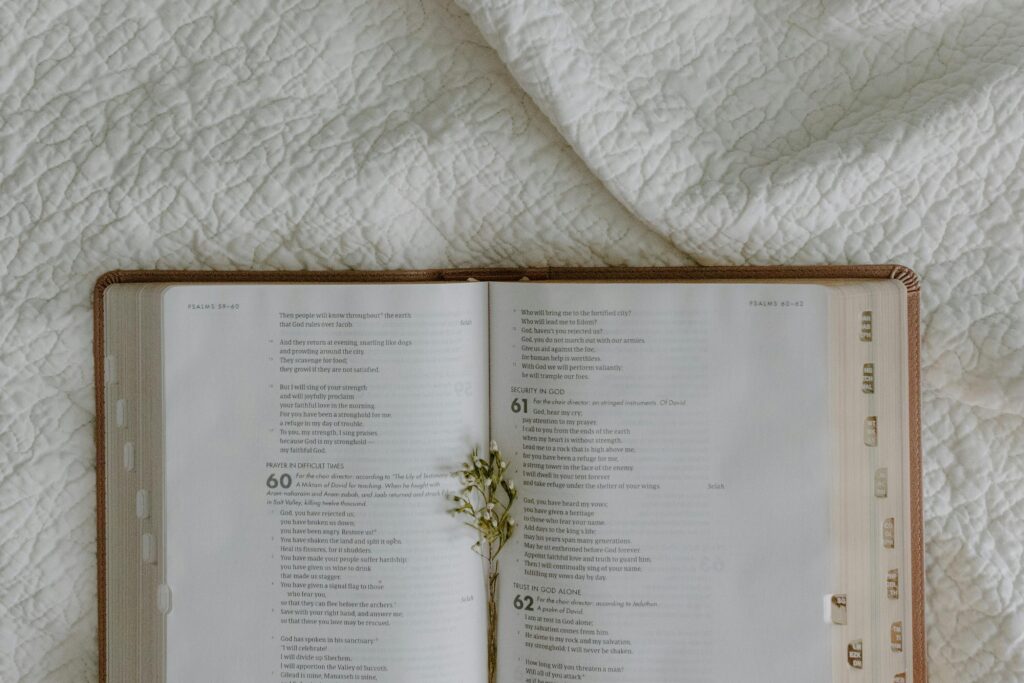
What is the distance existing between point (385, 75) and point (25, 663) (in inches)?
26.4

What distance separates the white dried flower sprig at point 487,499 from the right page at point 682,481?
0.03m

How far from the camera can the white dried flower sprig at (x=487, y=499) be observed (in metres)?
0.76

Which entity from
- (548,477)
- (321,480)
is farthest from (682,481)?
(321,480)

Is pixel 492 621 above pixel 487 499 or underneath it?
underneath

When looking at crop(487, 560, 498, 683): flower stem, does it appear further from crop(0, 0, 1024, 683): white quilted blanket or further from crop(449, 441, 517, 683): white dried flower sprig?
crop(0, 0, 1024, 683): white quilted blanket

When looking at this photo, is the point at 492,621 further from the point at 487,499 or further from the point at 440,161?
the point at 440,161

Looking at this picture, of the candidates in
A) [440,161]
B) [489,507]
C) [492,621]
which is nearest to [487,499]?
[489,507]

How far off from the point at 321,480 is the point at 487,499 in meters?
0.15

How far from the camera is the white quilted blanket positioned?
2.56ft

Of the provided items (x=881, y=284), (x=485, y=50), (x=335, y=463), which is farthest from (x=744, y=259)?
(x=335, y=463)

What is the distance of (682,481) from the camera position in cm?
76

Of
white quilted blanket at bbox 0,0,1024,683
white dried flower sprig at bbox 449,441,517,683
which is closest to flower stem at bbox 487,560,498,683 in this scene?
white dried flower sprig at bbox 449,441,517,683

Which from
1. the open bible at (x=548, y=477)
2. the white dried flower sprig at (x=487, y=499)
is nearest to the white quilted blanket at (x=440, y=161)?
the open bible at (x=548, y=477)

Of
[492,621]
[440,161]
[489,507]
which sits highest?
[440,161]
